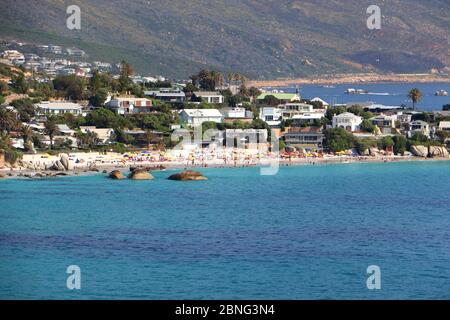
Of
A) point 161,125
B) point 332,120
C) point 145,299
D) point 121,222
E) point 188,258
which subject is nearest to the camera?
point 145,299

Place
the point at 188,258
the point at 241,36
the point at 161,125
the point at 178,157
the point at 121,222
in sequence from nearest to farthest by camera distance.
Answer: the point at 188,258
the point at 121,222
the point at 178,157
the point at 161,125
the point at 241,36

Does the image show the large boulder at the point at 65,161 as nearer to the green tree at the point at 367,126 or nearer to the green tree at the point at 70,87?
the green tree at the point at 70,87

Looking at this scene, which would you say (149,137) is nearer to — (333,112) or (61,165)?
(61,165)

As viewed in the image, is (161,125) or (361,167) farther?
(161,125)

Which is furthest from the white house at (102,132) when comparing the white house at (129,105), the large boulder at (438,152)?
the large boulder at (438,152)

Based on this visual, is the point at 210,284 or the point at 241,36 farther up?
the point at 241,36
